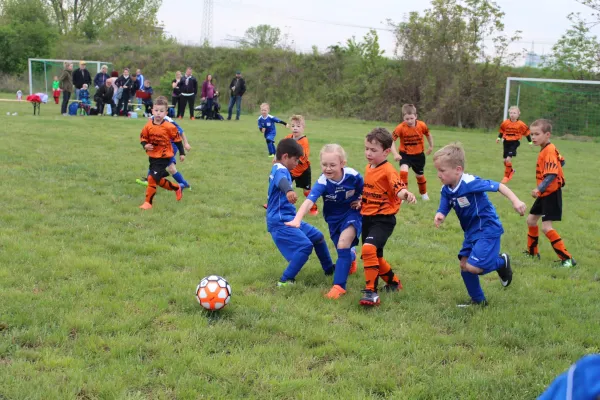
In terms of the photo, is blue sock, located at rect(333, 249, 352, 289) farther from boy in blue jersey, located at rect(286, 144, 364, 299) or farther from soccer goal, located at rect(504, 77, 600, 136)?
soccer goal, located at rect(504, 77, 600, 136)

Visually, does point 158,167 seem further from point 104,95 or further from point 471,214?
point 104,95

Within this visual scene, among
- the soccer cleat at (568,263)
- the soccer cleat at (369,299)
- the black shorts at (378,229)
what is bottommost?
the soccer cleat at (568,263)

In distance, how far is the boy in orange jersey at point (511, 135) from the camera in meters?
12.5

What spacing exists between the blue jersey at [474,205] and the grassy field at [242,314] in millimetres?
716

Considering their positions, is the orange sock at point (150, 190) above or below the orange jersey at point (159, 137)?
below

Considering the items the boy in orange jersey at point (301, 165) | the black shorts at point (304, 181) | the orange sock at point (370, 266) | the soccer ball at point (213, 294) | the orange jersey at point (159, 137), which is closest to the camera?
the soccer ball at point (213, 294)

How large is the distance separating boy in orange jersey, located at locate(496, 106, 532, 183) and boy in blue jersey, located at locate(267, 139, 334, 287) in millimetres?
7962

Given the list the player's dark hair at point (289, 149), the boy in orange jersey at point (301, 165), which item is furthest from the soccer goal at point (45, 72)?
the player's dark hair at point (289, 149)

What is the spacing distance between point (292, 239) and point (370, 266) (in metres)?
0.93

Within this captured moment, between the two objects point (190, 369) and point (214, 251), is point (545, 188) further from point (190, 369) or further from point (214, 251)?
point (190, 369)

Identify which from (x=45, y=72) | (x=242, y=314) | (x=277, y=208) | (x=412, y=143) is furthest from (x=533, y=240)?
(x=45, y=72)

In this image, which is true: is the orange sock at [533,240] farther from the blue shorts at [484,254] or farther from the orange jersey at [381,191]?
the orange jersey at [381,191]

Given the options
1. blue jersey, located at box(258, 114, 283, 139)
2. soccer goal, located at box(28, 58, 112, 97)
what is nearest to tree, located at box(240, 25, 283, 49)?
soccer goal, located at box(28, 58, 112, 97)

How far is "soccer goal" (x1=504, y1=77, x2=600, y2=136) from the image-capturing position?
963 inches
